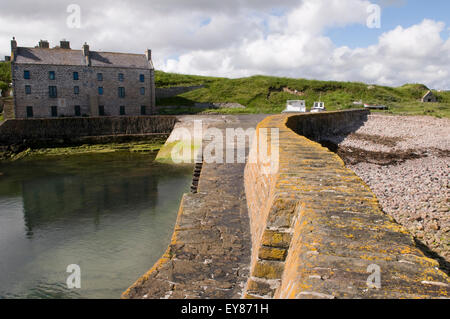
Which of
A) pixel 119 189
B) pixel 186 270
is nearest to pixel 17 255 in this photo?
pixel 119 189

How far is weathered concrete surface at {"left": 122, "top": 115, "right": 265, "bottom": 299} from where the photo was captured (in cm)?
362

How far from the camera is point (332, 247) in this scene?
2.30 m

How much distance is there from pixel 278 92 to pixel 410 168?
41.6 meters

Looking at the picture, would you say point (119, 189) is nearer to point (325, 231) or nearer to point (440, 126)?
point (325, 231)

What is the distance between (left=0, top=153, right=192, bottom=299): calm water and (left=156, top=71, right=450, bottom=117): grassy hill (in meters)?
26.9

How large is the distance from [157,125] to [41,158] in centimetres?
1014

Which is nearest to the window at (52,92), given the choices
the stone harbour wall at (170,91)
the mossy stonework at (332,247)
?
the stone harbour wall at (170,91)

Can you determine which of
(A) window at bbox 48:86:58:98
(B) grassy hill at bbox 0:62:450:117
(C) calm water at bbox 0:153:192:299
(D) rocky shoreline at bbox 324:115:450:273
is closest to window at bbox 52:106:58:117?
(A) window at bbox 48:86:58:98

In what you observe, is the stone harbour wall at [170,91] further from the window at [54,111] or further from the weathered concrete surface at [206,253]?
the weathered concrete surface at [206,253]

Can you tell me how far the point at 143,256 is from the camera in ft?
30.6

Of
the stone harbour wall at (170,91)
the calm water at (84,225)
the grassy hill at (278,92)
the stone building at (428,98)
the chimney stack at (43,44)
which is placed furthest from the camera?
the stone building at (428,98)

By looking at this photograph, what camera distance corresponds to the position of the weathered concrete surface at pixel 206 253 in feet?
11.9

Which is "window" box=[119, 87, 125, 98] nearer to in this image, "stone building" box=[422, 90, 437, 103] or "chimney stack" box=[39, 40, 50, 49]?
"chimney stack" box=[39, 40, 50, 49]

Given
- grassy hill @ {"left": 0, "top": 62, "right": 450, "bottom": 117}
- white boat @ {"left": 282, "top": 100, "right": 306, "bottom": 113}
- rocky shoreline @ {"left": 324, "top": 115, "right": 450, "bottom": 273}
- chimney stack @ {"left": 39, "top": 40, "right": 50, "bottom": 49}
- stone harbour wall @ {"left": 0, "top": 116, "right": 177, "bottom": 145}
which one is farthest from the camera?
grassy hill @ {"left": 0, "top": 62, "right": 450, "bottom": 117}
